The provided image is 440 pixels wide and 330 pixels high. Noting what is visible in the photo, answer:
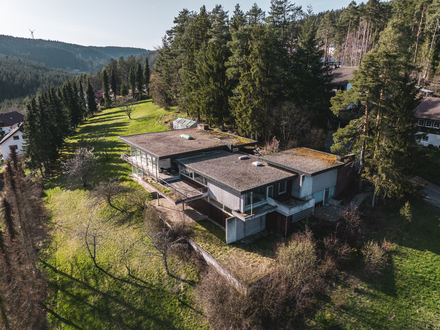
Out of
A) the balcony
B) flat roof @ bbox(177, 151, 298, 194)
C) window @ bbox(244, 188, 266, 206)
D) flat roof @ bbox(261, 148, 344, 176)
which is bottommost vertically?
the balcony

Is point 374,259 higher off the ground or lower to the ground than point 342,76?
lower

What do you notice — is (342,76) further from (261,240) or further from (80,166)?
(80,166)

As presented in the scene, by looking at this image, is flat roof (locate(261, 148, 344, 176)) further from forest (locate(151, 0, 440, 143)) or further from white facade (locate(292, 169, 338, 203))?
forest (locate(151, 0, 440, 143))

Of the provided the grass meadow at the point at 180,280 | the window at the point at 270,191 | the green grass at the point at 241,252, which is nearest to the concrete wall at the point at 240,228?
the green grass at the point at 241,252

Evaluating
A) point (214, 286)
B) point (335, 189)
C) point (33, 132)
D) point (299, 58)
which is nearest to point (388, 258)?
point (335, 189)

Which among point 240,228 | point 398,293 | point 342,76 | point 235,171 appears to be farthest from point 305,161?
point 342,76

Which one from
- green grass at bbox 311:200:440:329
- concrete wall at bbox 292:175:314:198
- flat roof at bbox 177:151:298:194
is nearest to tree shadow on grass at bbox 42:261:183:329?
flat roof at bbox 177:151:298:194

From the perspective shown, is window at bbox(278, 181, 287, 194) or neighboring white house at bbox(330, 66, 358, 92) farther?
neighboring white house at bbox(330, 66, 358, 92)

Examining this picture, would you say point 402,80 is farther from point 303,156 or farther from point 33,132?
point 33,132
